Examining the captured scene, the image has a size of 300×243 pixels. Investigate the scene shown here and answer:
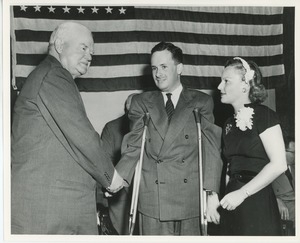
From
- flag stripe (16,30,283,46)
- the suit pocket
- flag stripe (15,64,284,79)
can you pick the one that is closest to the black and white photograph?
the suit pocket

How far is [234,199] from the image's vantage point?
252 centimetres

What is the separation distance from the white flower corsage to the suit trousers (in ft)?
2.17

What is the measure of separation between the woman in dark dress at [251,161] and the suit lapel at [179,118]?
1.03 ft

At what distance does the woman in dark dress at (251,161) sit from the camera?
2490 millimetres

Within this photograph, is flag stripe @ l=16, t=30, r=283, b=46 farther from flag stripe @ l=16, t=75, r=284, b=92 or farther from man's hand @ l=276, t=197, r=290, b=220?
man's hand @ l=276, t=197, r=290, b=220

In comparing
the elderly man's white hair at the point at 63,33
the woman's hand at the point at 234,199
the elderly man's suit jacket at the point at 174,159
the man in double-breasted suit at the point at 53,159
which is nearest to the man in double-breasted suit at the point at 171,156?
the elderly man's suit jacket at the point at 174,159

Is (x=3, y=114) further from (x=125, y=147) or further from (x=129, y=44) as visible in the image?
(x=129, y=44)

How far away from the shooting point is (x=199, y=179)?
2721mm

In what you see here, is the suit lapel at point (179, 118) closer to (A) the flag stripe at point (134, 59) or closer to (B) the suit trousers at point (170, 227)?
(B) the suit trousers at point (170, 227)

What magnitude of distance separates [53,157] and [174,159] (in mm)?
761

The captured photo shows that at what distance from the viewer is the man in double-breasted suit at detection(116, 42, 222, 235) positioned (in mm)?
2715

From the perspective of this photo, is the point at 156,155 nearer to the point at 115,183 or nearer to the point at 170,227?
the point at 115,183

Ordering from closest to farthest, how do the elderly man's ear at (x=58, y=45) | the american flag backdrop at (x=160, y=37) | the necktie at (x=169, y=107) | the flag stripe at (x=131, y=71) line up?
the elderly man's ear at (x=58, y=45)
the necktie at (x=169, y=107)
the american flag backdrop at (x=160, y=37)
the flag stripe at (x=131, y=71)

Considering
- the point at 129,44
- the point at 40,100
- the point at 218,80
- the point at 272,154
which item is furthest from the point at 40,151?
the point at 218,80
